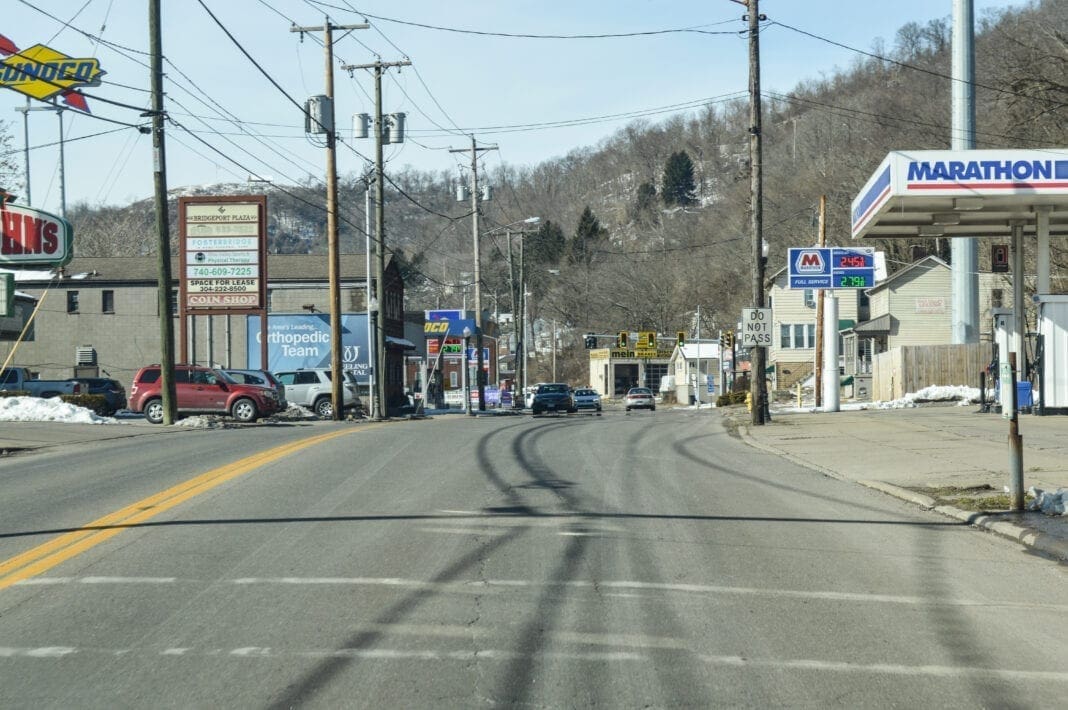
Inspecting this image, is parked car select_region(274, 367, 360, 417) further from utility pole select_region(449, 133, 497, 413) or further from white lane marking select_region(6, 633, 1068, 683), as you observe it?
white lane marking select_region(6, 633, 1068, 683)

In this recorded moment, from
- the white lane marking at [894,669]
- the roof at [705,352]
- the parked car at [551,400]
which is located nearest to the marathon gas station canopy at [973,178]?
the white lane marking at [894,669]

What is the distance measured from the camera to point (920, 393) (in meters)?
39.0

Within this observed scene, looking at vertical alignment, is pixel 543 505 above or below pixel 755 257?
below

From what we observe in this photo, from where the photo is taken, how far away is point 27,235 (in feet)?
87.9

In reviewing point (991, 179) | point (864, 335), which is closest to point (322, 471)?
point (991, 179)

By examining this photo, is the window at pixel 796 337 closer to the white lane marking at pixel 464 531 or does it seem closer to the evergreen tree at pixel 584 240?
the evergreen tree at pixel 584 240

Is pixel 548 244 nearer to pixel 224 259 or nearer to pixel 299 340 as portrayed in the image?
pixel 299 340

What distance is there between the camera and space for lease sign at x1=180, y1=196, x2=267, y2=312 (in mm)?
41719

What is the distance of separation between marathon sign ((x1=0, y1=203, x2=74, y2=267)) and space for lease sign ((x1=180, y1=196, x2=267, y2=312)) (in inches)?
577

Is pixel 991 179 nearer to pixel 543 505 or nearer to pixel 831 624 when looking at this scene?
pixel 543 505

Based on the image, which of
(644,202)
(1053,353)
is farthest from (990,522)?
(644,202)

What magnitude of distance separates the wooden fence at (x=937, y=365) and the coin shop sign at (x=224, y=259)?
24702 millimetres

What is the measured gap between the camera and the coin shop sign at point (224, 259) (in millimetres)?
41750

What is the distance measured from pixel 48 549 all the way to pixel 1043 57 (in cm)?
3634
